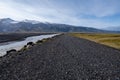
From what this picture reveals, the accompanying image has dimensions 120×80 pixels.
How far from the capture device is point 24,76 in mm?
16969

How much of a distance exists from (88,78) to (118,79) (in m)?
2.45

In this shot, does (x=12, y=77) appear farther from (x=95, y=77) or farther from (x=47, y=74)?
(x=95, y=77)

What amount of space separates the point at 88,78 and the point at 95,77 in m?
0.74

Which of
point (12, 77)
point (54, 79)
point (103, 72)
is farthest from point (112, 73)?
point (12, 77)

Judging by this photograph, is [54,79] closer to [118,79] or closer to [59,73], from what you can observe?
[59,73]

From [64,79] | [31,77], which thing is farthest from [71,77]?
[31,77]

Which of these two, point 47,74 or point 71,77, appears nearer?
point 71,77

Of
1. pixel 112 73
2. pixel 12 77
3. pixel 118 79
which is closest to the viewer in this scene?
pixel 118 79

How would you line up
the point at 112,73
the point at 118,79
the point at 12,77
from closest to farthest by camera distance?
the point at 118,79
the point at 12,77
the point at 112,73

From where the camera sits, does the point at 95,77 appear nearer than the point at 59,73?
Yes

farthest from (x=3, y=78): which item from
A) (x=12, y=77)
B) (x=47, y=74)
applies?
(x=47, y=74)

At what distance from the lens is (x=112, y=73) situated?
17984 mm

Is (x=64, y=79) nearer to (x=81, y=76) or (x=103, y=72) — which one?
(x=81, y=76)

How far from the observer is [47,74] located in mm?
17797
